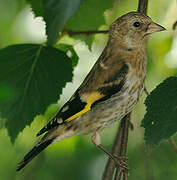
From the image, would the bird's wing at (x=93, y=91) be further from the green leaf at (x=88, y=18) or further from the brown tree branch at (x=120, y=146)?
the green leaf at (x=88, y=18)

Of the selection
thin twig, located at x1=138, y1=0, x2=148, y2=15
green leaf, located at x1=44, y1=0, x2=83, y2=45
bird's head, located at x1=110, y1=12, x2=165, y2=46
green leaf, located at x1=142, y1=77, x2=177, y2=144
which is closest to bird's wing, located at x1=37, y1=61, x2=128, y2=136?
bird's head, located at x1=110, y1=12, x2=165, y2=46

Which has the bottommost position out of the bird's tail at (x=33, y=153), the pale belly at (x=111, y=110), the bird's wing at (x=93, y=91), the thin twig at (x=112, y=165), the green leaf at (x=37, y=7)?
the thin twig at (x=112, y=165)

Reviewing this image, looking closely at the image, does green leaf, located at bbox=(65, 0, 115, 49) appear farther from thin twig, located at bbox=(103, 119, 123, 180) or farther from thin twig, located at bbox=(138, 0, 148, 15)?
thin twig, located at bbox=(103, 119, 123, 180)

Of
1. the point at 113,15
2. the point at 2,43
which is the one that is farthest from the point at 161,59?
the point at 2,43

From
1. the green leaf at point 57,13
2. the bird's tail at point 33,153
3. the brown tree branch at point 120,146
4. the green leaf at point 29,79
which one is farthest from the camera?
the bird's tail at point 33,153

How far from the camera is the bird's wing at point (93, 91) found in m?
3.19

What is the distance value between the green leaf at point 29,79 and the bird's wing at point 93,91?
0.20 m

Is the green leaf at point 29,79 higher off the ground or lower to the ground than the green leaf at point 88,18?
lower

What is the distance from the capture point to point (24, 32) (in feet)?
14.6

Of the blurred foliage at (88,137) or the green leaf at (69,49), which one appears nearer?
the green leaf at (69,49)

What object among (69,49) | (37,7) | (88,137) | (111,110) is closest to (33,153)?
(111,110)

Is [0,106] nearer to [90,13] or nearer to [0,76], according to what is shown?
[0,76]

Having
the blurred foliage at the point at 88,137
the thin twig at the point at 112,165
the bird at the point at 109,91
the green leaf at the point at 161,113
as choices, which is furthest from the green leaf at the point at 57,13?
the thin twig at the point at 112,165

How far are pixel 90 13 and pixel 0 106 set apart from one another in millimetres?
939
